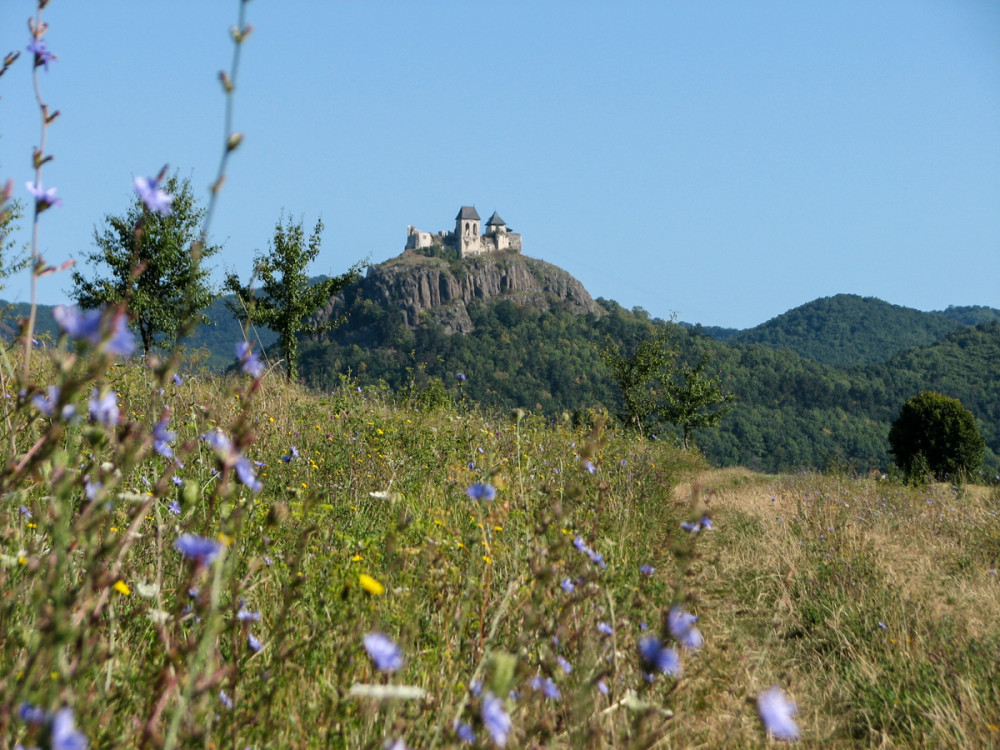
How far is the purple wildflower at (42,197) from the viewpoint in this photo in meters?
1.22

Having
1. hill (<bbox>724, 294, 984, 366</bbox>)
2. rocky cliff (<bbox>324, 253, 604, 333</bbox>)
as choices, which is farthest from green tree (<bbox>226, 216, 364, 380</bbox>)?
hill (<bbox>724, 294, 984, 366</bbox>)

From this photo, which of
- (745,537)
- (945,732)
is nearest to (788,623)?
(945,732)

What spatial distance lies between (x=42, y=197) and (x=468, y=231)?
131m

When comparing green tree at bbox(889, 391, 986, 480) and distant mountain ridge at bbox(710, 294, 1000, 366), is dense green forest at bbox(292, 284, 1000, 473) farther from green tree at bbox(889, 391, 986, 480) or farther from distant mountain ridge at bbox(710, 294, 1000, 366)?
distant mountain ridge at bbox(710, 294, 1000, 366)

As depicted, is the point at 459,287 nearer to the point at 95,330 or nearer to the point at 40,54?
the point at 40,54

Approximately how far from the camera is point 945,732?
2.44 m

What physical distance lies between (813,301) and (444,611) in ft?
509

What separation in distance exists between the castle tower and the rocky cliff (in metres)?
3.19

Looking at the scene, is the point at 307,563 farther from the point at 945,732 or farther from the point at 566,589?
the point at 945,732

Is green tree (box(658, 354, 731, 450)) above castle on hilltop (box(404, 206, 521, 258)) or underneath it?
underneath

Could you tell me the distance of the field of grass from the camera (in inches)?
48.7

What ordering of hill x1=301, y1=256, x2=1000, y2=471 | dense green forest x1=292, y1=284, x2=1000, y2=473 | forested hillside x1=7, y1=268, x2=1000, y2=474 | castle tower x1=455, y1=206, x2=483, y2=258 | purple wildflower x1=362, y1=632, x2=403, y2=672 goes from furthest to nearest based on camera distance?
castle tower x1=455, y1=206, x2=483, y2=258, hill x1=301, y1=256, x2=1000, y2=471, forested hillside x1=7, y1=268, x2=1000, y2=474, dense green forest x1=292, y1=284, x2=1000, y2=473, purple wildflower x1=362, y1=632, x2=403, y2=672

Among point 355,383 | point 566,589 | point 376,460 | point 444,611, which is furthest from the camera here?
point 355,383

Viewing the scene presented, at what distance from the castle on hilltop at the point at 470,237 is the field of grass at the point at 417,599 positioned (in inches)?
4893
